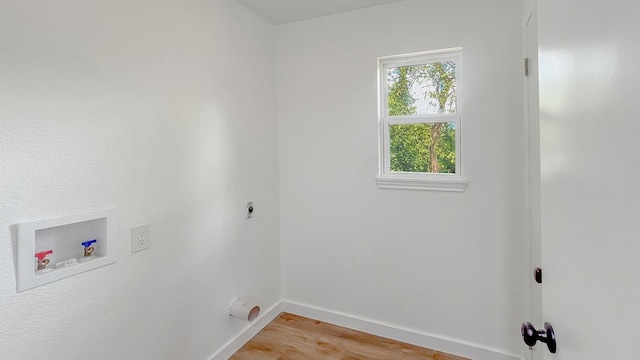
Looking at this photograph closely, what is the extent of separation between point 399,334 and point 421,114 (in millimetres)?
1671

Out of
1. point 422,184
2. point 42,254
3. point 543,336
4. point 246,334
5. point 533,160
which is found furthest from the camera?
point 246,334

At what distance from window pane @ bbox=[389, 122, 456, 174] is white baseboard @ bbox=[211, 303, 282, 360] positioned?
1584mm

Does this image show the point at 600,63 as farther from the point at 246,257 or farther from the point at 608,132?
the point at 246,257

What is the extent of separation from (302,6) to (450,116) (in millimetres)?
1354

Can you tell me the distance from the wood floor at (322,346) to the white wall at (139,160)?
25 cm

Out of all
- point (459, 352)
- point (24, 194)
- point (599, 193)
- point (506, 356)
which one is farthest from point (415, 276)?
point (24, 194)

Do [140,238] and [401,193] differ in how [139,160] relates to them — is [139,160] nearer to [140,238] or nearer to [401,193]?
[140,238]

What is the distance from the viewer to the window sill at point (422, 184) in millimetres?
2236

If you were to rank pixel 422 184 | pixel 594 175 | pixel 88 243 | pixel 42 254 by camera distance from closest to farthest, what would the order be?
pixel 594 175, pixel 42 254, pixel 88 243, pixel 422 184

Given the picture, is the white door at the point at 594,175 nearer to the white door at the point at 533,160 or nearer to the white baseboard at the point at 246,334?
the white door at the point at 533,160

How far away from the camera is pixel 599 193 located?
51 cm

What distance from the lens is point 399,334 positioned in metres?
2.47

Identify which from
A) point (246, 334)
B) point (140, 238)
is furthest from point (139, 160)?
point (246, 334)

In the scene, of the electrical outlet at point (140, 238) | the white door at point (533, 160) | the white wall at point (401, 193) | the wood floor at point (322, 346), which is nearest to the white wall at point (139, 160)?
the electrical outlet at point (140, 238)
